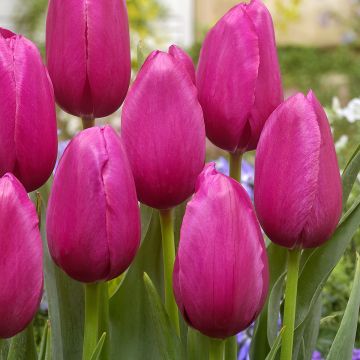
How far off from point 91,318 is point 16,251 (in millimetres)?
144

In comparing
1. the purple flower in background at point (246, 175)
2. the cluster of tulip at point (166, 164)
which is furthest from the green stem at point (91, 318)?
the purple flower in background at point (246, 175)

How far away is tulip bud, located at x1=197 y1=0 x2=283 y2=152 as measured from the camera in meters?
0.96

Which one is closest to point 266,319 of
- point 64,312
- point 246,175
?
point 64,312

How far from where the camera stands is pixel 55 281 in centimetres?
104

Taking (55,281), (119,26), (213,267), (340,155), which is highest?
(119,26)

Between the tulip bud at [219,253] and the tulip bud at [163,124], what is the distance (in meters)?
0.06

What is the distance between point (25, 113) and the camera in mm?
898

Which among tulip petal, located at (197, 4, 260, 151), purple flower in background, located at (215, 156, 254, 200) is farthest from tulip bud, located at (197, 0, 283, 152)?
purple flower in background, located at (215, 156, 254, 200)

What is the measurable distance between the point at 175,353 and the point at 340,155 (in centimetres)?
130

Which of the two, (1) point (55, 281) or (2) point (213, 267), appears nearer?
(2) point (213, 267)

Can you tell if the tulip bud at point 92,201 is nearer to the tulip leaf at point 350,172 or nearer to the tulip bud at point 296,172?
the tulip bud at point 296,172

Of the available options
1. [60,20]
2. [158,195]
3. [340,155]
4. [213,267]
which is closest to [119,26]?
[60,20]

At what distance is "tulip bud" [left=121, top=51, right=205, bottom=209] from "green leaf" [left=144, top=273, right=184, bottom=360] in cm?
10

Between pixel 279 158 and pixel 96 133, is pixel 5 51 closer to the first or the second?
pixel 96 133
